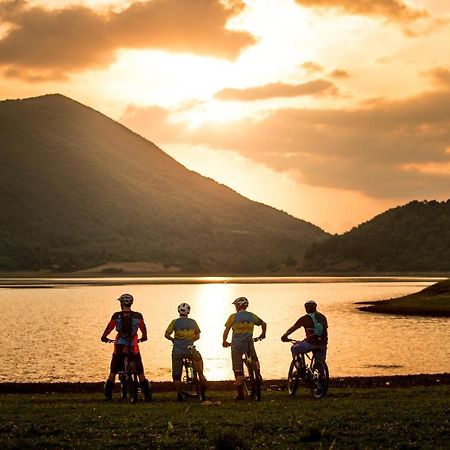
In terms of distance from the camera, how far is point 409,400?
2616cm

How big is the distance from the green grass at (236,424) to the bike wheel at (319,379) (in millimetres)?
290

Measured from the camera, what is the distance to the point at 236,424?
2181 cm

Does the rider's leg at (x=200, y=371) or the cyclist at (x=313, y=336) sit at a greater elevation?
the cyclist at (x=313, y=336)

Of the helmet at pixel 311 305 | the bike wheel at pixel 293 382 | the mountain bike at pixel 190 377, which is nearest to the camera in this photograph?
the helmet at pixel 311 305

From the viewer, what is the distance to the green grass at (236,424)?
1962 cm

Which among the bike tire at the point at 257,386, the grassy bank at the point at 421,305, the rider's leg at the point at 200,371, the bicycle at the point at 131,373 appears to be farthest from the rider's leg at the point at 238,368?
the grassy bank at the point at 421,305

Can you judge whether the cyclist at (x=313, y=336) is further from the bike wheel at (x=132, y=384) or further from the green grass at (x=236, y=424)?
the bike wheel at (x=132, y=384)

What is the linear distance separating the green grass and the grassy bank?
7704 centimetres

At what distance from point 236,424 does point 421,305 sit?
9018 centimetres

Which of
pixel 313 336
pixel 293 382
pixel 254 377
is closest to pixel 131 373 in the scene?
pixel 254 377

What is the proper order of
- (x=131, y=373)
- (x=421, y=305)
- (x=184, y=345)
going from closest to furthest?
(x=131, y=373) < (x=184, y=345) < (x=421, y=305)

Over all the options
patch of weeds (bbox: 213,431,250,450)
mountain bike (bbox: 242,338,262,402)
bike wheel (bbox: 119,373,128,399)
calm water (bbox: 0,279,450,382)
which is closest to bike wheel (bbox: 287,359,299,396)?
mountain bike (bbox: 242,338,262,402)

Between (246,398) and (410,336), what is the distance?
4284 cm

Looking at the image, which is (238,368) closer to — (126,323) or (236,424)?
(126,323)
